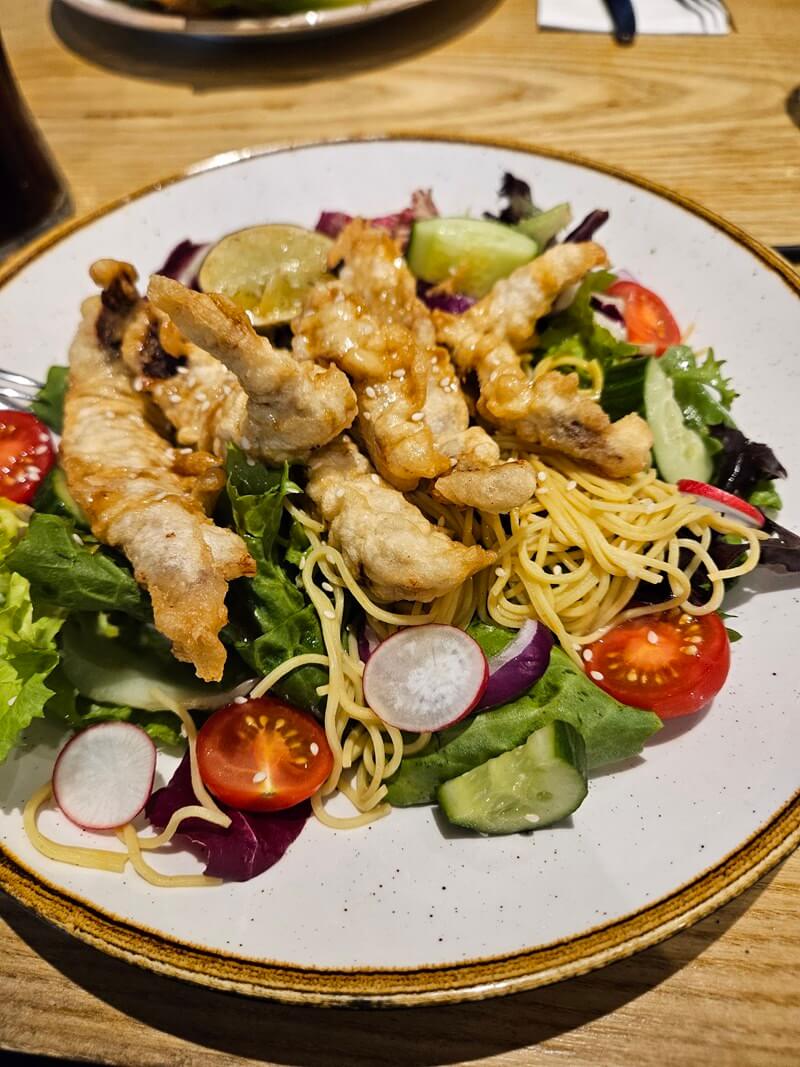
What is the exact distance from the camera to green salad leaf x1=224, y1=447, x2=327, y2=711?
10.2 feet

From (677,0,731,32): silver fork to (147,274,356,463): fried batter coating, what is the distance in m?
5.12

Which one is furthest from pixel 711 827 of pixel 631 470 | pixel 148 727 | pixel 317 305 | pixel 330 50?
pixel 330 50

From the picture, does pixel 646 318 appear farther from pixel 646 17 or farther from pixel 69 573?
pixel 646 17

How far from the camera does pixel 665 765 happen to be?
2838mm

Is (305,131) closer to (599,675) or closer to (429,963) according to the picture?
(599,675)

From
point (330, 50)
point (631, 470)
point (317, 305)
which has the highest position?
point (330, 50)

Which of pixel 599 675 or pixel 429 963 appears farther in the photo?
pixel 599 675

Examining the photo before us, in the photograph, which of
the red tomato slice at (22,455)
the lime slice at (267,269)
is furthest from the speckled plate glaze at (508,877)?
the lime slice at (267,269)

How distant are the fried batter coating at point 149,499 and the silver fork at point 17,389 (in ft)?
1.60

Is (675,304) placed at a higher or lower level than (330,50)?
lower

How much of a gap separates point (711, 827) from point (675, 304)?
8.79 ft

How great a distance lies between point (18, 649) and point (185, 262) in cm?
236

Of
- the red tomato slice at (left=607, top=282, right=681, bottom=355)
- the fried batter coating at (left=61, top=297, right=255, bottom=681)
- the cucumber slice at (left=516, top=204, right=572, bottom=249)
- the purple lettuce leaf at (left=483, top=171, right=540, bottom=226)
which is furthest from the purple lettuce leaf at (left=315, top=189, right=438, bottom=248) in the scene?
the fried batter coating at (left=61, top=297, right=255, bottom=681)

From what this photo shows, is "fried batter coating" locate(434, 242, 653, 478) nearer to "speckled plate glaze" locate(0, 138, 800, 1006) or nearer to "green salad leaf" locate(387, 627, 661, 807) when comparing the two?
"speckled plate glaze" locate(0, 138, 800, 1006)
